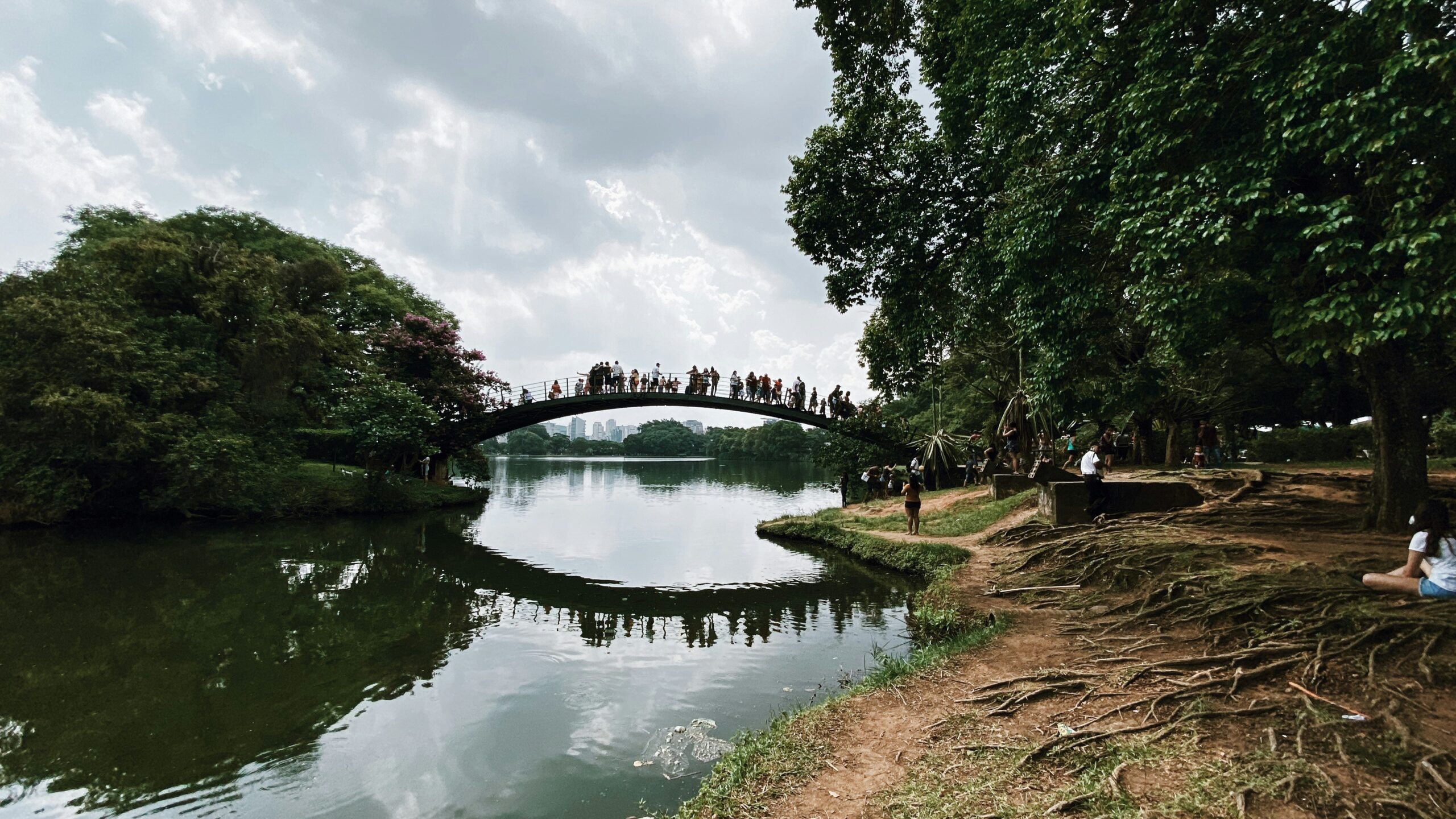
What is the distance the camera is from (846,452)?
2425 cm

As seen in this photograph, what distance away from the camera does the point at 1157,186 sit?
5930mm

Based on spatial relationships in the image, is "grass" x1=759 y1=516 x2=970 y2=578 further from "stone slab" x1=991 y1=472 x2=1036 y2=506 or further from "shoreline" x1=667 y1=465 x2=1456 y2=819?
"stone slab" x1=991 y1=472 x2=1036 y2=506

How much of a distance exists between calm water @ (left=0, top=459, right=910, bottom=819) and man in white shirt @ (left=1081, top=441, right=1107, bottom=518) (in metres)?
3.72

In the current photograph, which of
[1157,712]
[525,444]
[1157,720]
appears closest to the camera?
[1157,720]

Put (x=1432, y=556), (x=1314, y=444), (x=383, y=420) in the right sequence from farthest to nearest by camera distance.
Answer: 1. (x=383, y=420)
2. (x=1314, y=444)
3. (x=1432, y=556)

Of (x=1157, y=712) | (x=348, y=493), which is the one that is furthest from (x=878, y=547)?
(x=348, y=493)

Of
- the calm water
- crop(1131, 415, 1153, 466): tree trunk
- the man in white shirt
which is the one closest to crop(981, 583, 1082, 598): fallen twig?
the calm water

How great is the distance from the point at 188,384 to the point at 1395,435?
25.0 meters

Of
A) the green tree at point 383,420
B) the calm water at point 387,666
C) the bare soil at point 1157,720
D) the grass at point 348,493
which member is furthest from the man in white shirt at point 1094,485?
the grass at point 348,493

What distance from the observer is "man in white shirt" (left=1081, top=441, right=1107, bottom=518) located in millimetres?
10508

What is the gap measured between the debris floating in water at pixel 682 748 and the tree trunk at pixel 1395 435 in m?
8.54

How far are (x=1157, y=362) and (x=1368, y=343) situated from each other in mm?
9300

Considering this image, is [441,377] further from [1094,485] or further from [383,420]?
[1094,485]

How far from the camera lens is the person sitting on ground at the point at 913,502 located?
1383cm
